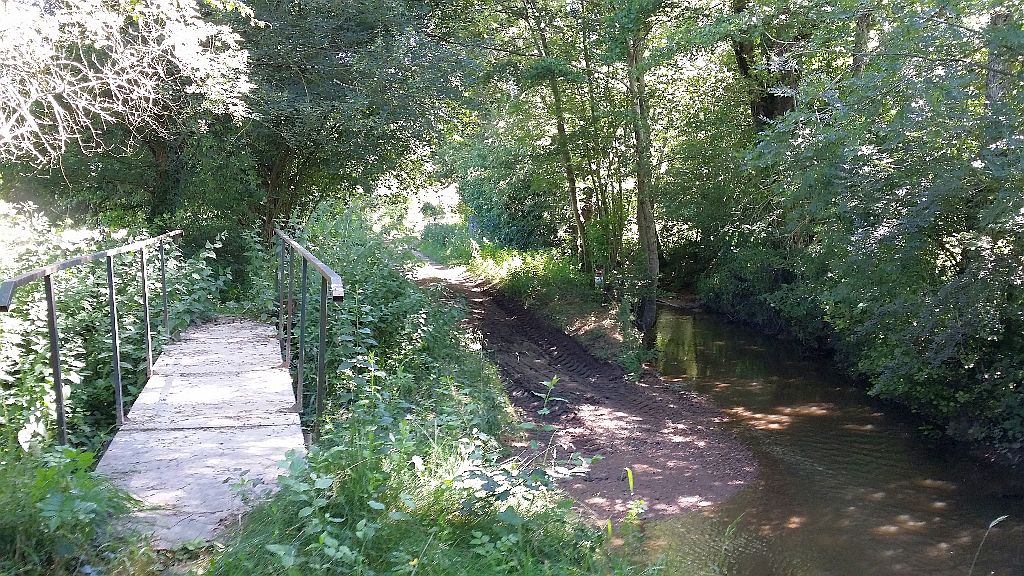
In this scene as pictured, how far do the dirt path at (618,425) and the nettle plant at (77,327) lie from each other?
4.34 meters

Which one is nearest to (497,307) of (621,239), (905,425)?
(621,239)

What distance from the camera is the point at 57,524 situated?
2.56 metres

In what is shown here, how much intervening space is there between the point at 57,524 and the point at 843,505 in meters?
8.05

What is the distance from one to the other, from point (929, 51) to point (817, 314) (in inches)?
287

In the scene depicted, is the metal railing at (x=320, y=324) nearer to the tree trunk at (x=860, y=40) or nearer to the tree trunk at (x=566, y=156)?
the tree trunk at (x=860, y=40)

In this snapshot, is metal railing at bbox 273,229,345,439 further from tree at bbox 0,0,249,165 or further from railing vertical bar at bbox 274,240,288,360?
tree at bbox 0,0,249,165

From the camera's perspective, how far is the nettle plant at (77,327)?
3904mm

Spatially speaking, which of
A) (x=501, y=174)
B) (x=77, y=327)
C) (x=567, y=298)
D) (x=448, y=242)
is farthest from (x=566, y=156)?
(x=448, y=242)

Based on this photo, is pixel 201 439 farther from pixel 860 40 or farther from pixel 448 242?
pixel 448 242

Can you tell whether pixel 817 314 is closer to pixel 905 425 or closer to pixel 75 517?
pixel 905 425

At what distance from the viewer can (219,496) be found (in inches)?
→ 136

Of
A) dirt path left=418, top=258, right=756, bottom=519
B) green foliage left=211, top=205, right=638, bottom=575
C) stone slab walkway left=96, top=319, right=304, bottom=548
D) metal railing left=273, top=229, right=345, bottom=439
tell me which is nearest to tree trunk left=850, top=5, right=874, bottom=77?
dirt path left=418, top=258, right=756, bottom=519

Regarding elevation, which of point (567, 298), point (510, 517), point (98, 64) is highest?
point (98, 64)

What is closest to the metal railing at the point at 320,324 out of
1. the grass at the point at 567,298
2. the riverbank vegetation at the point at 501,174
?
the riverbank vegetation at the point at 501,174
